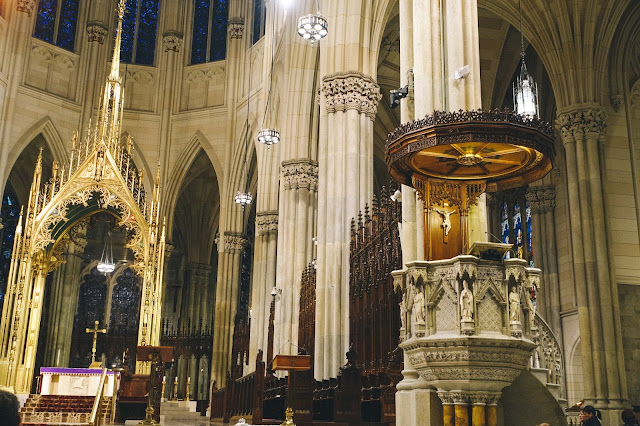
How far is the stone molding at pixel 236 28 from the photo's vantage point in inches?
1100

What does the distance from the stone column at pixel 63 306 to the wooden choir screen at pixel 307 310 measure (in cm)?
1153

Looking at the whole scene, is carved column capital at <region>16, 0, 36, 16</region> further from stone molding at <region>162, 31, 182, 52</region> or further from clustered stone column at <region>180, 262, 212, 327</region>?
clustered stone column at <region>180, 262, 212, 327</region>

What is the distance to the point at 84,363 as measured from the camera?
91.8 ft

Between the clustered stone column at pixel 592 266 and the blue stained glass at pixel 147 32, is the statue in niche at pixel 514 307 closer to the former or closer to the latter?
the clustered stone column at pixel 592 266

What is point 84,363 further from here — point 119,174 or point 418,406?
point 418,406

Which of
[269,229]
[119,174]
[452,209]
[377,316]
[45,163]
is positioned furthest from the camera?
[45,163]

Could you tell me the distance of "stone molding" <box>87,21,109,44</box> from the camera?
27.3 m

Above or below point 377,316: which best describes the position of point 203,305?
above

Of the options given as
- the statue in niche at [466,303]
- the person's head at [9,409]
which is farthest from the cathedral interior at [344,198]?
the person's head at [9,409]

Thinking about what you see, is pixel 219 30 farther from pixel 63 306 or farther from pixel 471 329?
pixel 471 329

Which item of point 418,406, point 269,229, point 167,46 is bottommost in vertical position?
point 418,406

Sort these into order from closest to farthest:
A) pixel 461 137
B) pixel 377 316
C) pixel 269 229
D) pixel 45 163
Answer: pixel 461 137 → pixel 377 316 → pixel 269 229 → pixel 45 163

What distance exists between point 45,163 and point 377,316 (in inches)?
792

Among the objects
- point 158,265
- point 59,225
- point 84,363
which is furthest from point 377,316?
point 84,363
